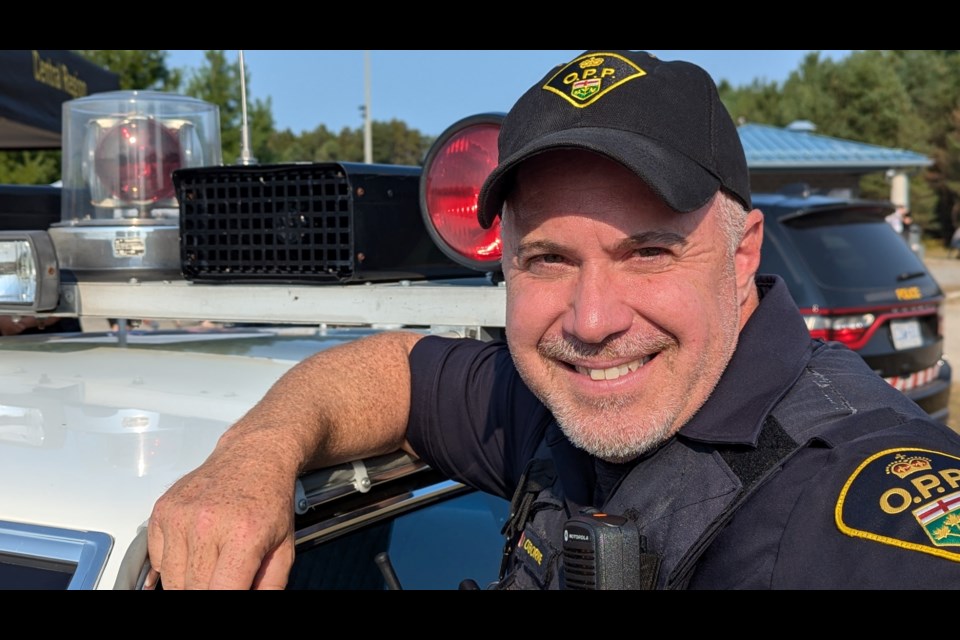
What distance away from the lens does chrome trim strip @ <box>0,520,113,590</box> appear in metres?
1.27

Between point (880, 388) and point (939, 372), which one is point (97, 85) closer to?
point (939, 372)

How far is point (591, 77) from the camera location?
1.62 meters

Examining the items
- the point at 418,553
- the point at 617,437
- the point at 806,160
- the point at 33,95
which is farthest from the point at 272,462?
the point at 806,160

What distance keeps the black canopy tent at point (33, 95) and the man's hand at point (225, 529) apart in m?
4.64

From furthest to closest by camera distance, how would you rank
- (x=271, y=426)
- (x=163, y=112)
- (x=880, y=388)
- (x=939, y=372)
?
1. (x=939, y=372)
2. (x=163, y=112)
3. (x=271, y=426)
4. (x=880, y=388)

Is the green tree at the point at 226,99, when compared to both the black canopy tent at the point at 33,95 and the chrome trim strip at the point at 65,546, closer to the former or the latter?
the black canopy tent at the point at 33,95

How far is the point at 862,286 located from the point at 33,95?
16.1 ft

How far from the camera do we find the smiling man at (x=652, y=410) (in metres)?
1.32

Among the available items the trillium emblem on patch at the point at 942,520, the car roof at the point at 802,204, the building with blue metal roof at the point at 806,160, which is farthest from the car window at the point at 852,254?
the building with blue metal roof at the point at 806,160

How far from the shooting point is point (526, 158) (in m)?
1.59

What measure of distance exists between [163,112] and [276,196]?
720mm

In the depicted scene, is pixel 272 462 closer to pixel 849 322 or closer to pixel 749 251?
pixel 749 251
